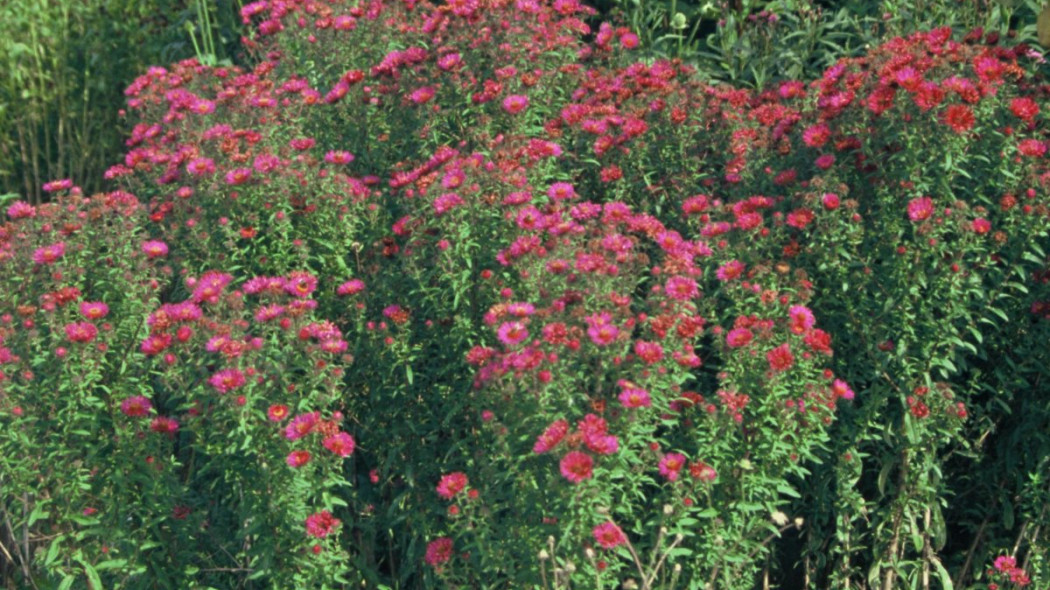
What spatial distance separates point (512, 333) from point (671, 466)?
508mm

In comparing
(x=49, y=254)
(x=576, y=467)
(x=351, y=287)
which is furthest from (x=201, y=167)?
(x=576, y=467)

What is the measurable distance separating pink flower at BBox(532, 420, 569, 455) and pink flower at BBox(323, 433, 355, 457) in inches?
18.7

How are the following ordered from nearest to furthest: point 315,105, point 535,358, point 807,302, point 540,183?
point 535,358
point 807,302
point 540,183
point 315,105

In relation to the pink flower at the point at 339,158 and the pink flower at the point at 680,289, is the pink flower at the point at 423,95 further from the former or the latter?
the pink flower at the point at 680,289

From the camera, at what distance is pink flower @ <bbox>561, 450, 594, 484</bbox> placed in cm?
287

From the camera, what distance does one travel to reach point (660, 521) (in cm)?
325

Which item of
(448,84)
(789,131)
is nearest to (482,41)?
(448,84)

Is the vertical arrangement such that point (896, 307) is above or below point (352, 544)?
above

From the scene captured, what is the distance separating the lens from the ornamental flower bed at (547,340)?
3174 mm

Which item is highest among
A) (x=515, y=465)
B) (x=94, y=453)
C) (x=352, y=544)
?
(x=515, y=465)

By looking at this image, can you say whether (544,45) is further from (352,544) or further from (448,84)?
(352,544)

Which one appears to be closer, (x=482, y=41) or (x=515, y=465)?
(x=515, y=465)

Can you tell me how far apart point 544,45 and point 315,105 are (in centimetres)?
82

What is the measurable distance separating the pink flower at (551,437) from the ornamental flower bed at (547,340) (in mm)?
10
